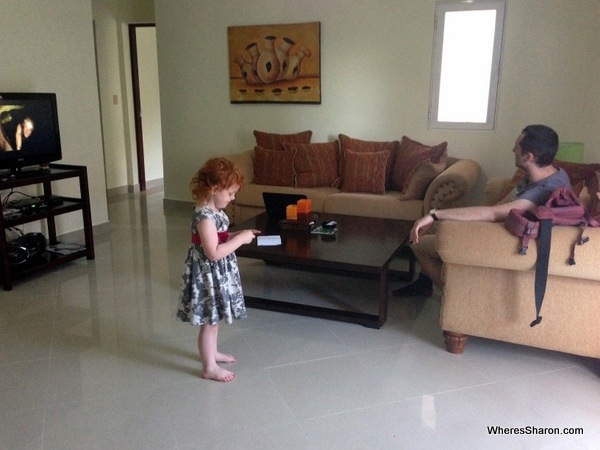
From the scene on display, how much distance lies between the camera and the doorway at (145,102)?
6699 mm

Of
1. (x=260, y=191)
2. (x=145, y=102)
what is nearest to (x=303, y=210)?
(x=260, y=191)

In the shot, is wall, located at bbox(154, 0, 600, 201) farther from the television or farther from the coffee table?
the television

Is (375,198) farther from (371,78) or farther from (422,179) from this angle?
(371,78)

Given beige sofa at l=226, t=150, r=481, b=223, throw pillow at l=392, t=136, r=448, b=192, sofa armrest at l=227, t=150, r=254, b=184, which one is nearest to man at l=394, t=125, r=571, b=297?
beige sofa at l=226, t=150, r=481, b=223

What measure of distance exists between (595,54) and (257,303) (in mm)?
3181

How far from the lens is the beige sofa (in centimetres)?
384

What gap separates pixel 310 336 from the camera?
2838mm

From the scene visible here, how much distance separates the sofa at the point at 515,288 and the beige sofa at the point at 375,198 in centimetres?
130

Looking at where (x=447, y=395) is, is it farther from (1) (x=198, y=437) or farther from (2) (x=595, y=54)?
(2) (x=595, y=54)

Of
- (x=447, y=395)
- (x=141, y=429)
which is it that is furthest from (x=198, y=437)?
(x=447, y=395)

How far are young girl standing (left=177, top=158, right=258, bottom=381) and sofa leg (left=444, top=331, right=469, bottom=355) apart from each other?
1.03 meters

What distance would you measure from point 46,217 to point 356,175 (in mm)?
2387

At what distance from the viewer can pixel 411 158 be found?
4.41m

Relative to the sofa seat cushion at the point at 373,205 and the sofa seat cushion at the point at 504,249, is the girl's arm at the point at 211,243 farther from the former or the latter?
the sofa seat cushion at the point at 373,205
